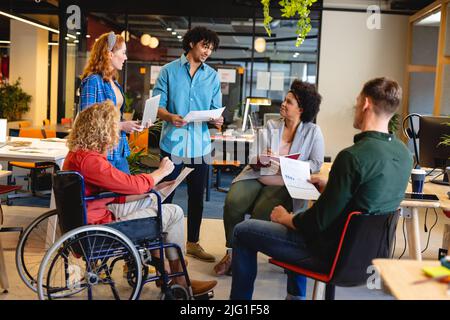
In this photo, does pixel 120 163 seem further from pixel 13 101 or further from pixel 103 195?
pixel 13 101

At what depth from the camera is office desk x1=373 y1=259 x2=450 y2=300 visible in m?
1.60

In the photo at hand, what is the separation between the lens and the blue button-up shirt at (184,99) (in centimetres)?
445

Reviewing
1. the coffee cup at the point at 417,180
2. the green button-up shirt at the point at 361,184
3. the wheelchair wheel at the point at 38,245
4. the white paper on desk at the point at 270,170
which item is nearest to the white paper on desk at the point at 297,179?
the green button-up shirt at the point at 361,184

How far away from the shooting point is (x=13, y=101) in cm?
1356

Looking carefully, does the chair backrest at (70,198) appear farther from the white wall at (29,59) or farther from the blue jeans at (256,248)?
the white wall at (29,59)

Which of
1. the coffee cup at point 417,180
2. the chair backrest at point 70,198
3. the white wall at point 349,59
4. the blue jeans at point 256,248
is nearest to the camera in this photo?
the blue jeans at point 256,248

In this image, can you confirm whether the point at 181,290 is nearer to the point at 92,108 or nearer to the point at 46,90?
the point at 92,108

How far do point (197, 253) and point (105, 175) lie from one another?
5.59 feet

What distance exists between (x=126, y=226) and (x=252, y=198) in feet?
4.16

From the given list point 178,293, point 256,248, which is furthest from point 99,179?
point 256,248

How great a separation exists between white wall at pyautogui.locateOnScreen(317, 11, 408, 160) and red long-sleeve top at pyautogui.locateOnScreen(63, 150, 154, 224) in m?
7.20

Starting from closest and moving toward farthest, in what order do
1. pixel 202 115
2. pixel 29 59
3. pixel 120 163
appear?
pixel 120 163
pixel 202 115
pixel 29 59

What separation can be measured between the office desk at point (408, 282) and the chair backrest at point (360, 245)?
66 centimetres
